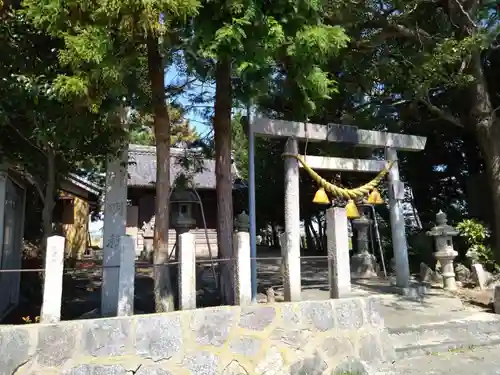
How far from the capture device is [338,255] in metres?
5.85

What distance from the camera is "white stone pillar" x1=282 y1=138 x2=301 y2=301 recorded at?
5.59 metres

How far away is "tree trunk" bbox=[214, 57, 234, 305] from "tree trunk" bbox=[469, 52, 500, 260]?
8.12 m

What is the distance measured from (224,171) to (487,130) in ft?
28.6

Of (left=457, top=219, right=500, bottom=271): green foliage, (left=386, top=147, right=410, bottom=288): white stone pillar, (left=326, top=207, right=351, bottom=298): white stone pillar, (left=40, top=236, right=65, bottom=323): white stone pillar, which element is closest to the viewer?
(left=40, top=236, right=65, bottom=323): white stone pillar


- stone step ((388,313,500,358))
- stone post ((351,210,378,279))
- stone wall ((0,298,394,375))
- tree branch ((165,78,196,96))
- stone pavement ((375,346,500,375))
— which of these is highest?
tree branch ((165,78,196,96))

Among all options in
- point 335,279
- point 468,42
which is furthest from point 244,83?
point 468,42

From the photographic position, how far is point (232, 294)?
616 cm

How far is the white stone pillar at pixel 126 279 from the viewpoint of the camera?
4.53m

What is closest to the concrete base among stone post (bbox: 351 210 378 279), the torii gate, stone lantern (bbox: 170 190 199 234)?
stone post (bbox: 351 210 378 279)

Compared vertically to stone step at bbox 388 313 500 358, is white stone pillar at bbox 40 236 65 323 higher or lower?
higher

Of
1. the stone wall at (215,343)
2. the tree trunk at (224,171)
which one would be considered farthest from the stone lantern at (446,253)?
the tree trunk at (224,171)

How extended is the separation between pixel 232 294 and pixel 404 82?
7.04 m

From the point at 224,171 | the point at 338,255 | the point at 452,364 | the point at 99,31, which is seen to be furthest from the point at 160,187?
the point at 452,364

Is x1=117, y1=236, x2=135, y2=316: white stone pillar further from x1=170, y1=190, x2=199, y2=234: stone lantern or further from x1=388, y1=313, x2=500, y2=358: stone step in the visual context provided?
x1=170, y1=190, x2=199, y2=234: stone lantern
